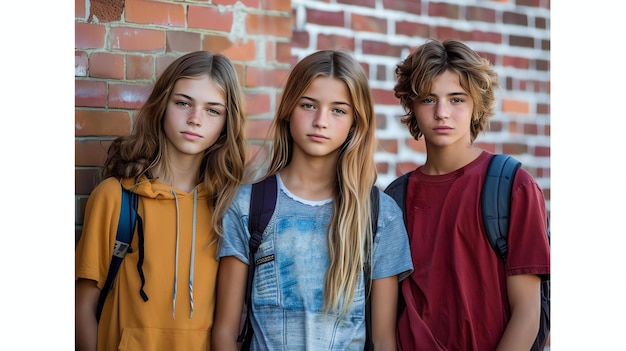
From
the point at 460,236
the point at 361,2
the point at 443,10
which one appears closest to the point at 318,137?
the point at 460,236

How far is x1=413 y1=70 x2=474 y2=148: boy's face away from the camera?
235 centimetres

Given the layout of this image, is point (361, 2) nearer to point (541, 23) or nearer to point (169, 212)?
point (541, 23)

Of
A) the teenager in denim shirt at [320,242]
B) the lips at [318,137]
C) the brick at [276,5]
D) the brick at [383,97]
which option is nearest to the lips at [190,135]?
the teenager in denim shirt at [320,242]

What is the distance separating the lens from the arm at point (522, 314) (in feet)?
7.23

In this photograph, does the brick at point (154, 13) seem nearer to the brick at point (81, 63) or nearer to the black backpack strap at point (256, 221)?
the brick at point (81, 63)

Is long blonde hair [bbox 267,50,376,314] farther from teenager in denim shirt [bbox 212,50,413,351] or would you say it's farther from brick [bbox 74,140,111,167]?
brick [bbox 74,140,111,167]

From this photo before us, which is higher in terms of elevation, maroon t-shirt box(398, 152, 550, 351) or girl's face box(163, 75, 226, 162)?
girl's face box(163, 75, 226, 162)

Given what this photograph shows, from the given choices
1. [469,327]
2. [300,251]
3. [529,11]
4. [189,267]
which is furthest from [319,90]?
[529,11]

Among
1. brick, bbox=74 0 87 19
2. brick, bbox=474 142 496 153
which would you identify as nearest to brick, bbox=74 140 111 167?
brick, bbox=74 0 87 19

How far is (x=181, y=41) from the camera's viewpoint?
2.85 metres

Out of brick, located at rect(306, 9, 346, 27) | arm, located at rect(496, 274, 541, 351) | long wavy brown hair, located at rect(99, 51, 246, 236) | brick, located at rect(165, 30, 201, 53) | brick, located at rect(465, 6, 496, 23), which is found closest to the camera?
arm, located at rect(496, 274, 541, 351)

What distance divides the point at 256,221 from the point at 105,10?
102 centimetres

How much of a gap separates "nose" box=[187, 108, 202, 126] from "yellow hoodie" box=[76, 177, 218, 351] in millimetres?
224
